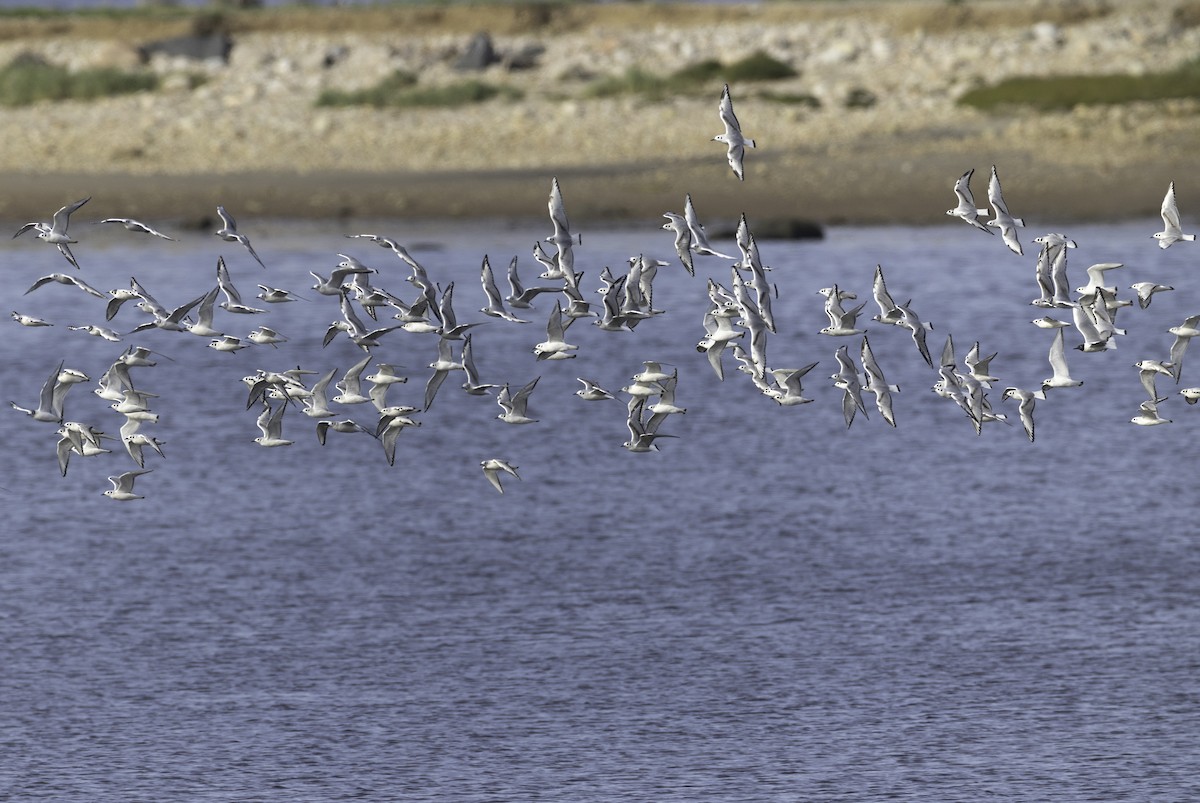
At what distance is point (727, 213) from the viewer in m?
48.5

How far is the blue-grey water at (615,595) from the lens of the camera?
21875 mm

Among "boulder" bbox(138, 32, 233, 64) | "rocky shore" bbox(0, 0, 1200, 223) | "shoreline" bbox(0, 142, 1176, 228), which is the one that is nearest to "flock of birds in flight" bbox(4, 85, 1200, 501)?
"shoreline" bbox(0, 142, 1176, 228)

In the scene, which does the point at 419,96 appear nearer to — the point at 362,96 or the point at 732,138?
the point at 362,96

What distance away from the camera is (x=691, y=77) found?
206ft

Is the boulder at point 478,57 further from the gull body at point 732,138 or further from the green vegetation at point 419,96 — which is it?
the gull body at point 732,138

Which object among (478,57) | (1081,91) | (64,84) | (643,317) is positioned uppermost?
(478,57)

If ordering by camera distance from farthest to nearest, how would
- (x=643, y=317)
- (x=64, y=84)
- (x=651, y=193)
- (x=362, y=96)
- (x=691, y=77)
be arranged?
(x=64, y=84) < (x=691, y=77) < (x=362, y=96) < (x=651, y=193) < (x=643, y=317)

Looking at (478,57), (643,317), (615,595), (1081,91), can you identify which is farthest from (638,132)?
(643,317)

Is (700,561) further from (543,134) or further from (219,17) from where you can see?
(219,17)

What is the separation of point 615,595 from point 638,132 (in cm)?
2949

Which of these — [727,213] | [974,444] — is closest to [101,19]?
[727,213]

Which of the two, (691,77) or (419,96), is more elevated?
(691,77)

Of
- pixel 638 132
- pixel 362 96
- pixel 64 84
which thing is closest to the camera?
pixel 638 132

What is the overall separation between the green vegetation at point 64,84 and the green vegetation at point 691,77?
14325mm
